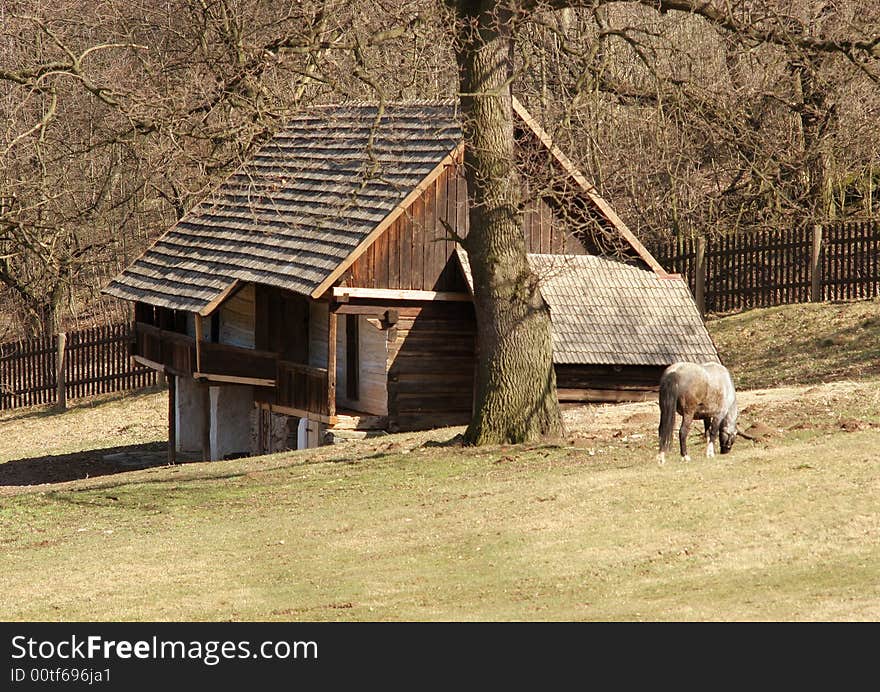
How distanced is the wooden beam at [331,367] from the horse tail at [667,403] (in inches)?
381

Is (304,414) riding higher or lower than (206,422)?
higher

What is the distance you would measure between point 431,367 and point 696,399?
10162mm

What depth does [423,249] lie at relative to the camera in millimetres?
26438

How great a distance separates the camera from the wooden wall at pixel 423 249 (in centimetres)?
2617

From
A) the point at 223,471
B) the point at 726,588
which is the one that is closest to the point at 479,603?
the point at 726,588

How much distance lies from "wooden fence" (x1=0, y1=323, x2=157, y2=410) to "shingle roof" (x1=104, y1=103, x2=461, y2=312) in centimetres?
791

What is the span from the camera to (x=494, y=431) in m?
21.4

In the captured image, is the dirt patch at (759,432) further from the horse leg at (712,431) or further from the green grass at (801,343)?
the green grass at (801,343)

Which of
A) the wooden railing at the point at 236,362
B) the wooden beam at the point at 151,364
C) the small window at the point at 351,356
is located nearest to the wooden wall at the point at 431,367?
the small window at the point at 351,356

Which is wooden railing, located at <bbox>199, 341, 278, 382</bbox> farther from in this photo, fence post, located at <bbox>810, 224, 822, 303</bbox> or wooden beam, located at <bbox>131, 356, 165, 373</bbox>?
fence post, located at <bbox>810, 224, 822, 303</bbox>

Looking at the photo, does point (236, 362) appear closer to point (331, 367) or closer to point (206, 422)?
point (206, 422)

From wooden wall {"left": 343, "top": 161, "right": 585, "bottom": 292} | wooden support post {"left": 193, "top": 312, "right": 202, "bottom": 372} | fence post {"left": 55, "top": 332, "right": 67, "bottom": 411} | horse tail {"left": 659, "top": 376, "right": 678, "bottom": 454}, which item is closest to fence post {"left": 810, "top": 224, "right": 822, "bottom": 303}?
wooden wall {"left": 343, "top": 161, "right": 585, "bottom": 292}

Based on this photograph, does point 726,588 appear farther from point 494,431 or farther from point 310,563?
point 494,431

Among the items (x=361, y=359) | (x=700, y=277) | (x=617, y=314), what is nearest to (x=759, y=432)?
(x=617, y=314)
